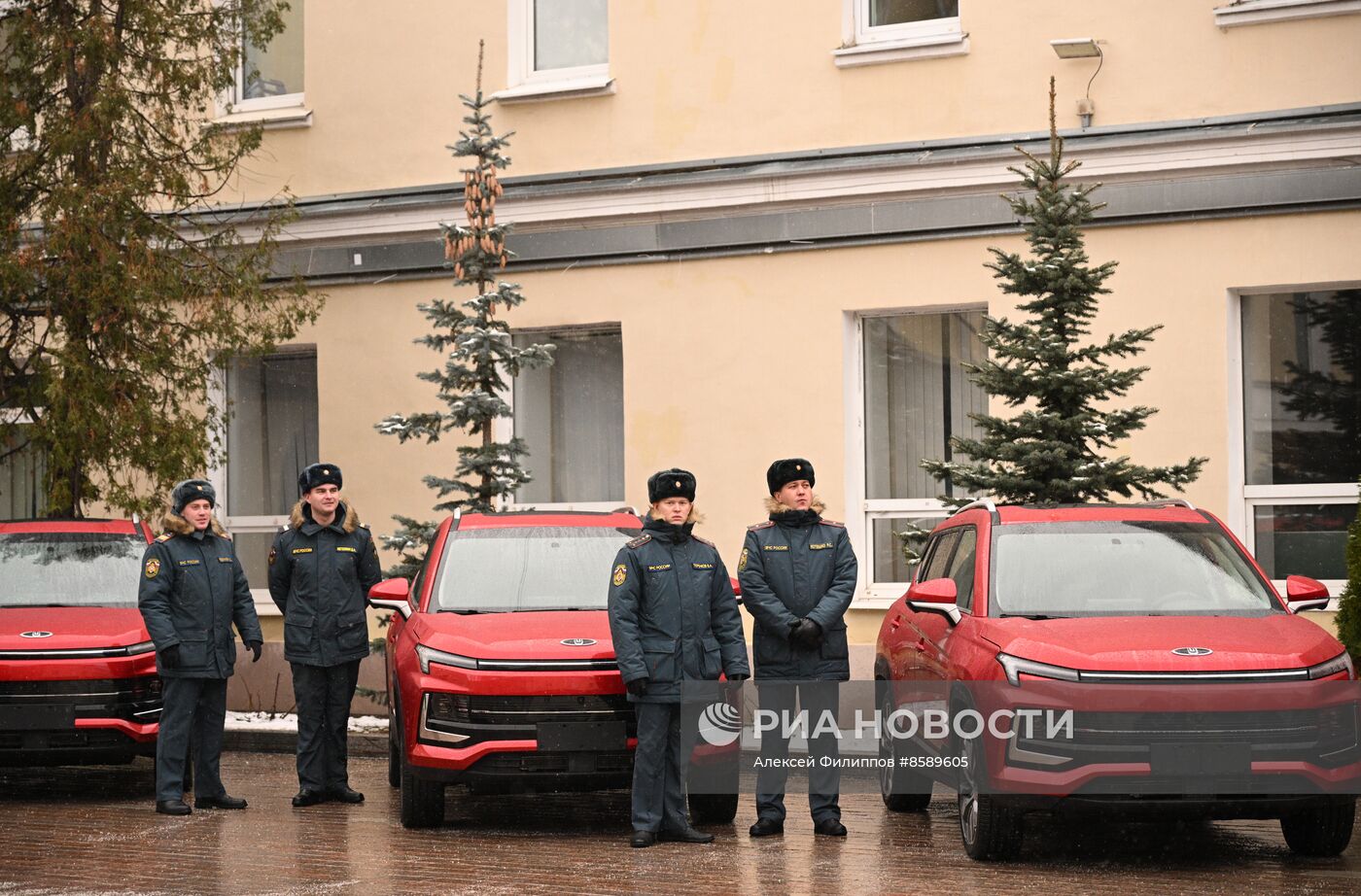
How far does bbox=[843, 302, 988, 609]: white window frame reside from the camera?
16.1 metres

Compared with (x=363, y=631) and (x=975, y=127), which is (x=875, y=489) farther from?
(x=363, y=631)

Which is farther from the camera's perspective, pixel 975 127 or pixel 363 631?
pixel 975 127

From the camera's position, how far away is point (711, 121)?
1669cm

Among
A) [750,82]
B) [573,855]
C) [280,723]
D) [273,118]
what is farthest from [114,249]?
[573,855]

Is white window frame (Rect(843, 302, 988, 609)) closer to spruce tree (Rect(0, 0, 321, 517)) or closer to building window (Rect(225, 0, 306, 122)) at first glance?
spruce tree (Rect(0, 0, 321, 517))

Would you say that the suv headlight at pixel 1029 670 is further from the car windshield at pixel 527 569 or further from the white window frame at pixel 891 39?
the white window frame at pixel 891 39

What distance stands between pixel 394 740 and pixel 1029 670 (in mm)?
4786

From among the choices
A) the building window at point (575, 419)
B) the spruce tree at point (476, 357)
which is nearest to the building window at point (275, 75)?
the building window at point (575, 419)

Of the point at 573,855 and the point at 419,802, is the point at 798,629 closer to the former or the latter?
the point at 573,855

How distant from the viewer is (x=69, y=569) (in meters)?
13.2

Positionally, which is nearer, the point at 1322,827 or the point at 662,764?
the point at 1322,827

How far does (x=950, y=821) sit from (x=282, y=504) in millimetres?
9972

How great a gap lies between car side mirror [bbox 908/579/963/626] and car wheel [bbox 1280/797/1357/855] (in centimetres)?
194

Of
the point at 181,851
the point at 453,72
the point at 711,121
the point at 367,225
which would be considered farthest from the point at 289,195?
the point at 181,851
